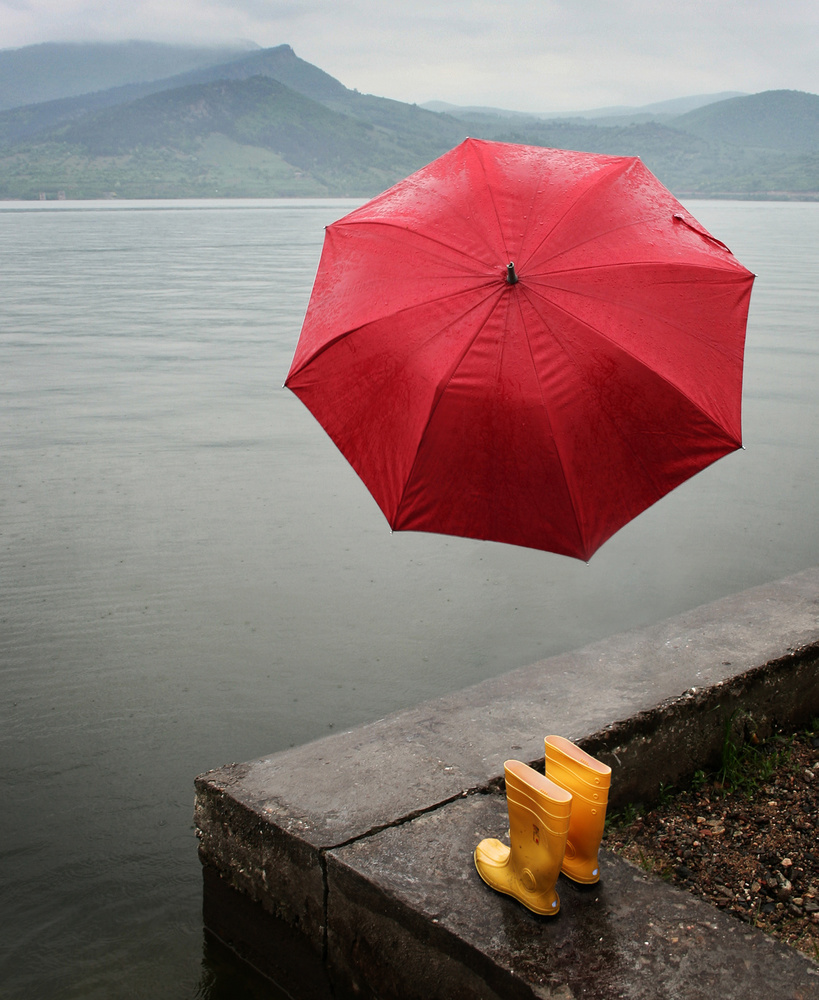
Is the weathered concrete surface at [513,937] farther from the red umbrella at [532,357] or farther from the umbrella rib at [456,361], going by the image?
the umbrella rib at [456,361]

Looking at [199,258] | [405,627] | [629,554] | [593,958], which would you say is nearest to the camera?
[593,958]

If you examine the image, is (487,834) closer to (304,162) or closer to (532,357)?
(532,357)

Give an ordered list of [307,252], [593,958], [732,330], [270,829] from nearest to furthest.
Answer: [593,958]
[732,330]
[270,829]
[307,252]

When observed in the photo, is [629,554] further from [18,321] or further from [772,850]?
[18,321]

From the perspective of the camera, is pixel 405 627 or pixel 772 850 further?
pixel 405 627

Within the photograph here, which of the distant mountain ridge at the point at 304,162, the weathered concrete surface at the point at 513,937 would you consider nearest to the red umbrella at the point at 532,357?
the weathered concrete surface at the point at 513,937

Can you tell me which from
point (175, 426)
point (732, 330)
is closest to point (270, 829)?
point (732, 330)

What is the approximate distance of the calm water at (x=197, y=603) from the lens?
3713 millimetres

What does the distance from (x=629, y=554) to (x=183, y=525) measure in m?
3.24

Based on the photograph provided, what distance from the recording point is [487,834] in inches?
113

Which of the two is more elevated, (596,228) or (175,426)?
(596,228)

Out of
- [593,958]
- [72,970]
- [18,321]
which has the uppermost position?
[18,321]

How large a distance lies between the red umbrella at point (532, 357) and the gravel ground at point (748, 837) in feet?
4.52

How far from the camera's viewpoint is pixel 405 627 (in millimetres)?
5758
